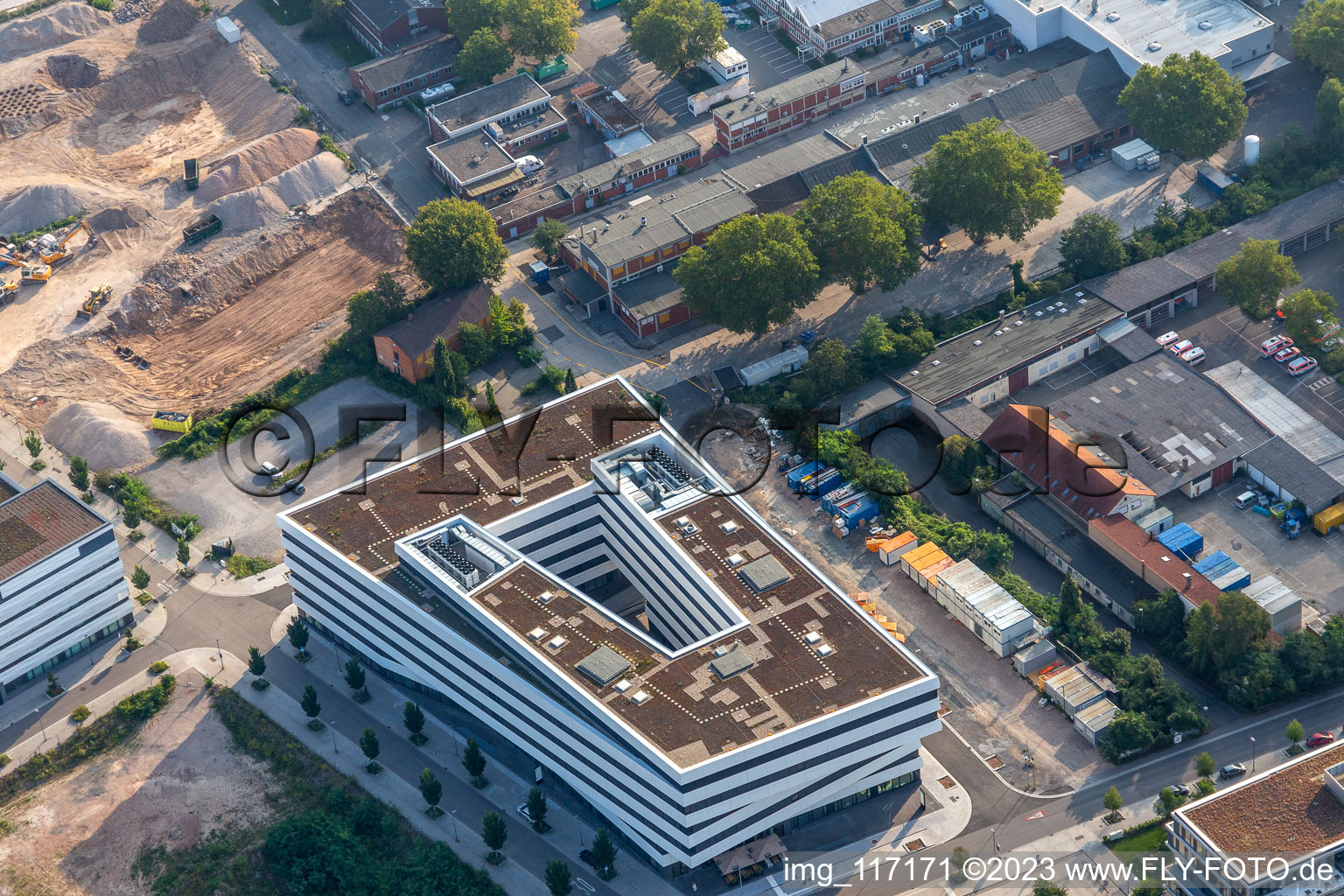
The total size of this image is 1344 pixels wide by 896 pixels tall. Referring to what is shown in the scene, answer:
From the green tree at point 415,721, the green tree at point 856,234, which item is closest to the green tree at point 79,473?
the green tree at point 415,721

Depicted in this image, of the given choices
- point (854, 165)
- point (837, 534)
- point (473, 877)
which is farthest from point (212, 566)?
point (854, 165)

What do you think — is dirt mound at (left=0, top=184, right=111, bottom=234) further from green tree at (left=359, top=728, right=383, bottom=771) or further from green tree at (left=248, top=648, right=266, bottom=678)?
green tree at (left=359, top=728, right=383, bottom=771)

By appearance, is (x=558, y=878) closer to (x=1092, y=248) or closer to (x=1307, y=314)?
(x=1092, y=248)

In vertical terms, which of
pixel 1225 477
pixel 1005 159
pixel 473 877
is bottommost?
pixel 473 877

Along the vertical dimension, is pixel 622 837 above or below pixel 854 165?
below

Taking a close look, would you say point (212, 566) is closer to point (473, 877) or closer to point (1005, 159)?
point (473, 877)

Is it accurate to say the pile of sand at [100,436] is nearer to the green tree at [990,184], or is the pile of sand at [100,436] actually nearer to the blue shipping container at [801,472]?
the blue shipping container at [801,472]
